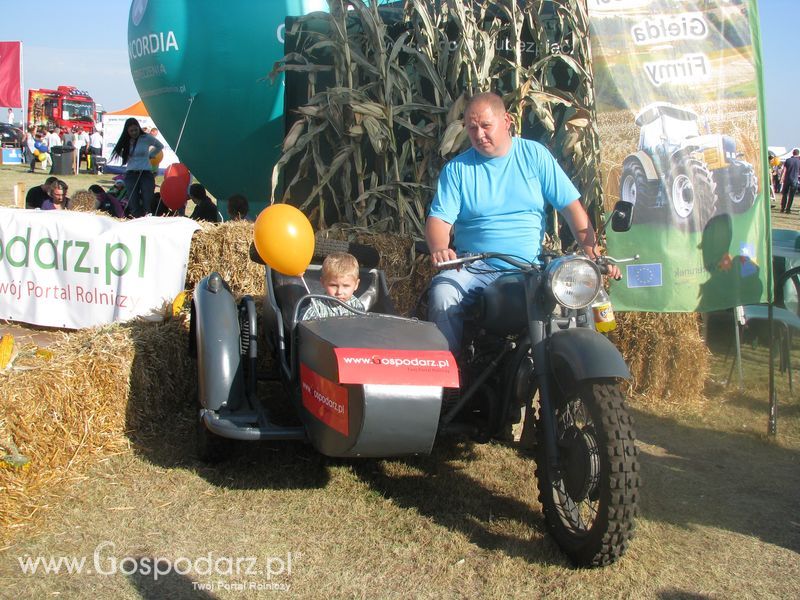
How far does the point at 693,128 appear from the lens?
15.5ft

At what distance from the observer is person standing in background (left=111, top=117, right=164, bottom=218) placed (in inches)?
Result: 416

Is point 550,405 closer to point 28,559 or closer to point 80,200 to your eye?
point 28,559

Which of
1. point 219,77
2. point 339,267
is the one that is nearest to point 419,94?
point 219,77

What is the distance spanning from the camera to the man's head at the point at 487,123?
3.66m

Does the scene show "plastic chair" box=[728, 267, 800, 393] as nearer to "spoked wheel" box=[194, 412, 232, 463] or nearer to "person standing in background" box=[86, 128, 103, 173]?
"spoked wheel" box=[194, 412, 232, 463]

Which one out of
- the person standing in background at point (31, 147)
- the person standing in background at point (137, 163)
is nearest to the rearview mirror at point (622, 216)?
the person standing in background at point (137, 163)

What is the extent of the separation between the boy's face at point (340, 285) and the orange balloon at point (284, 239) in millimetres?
173

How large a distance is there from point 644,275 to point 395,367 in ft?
→ 8.29

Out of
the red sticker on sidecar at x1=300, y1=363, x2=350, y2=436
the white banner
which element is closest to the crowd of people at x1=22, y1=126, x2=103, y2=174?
the white banner

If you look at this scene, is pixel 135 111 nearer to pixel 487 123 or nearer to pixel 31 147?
pixel 31 147

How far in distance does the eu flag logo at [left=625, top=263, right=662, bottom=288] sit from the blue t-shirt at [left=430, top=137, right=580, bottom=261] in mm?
1211

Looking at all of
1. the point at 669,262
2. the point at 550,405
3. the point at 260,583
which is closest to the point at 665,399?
the point at 669,262

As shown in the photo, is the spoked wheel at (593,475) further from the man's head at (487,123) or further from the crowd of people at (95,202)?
the crowd of people at (95,202)

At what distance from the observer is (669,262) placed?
484cm
